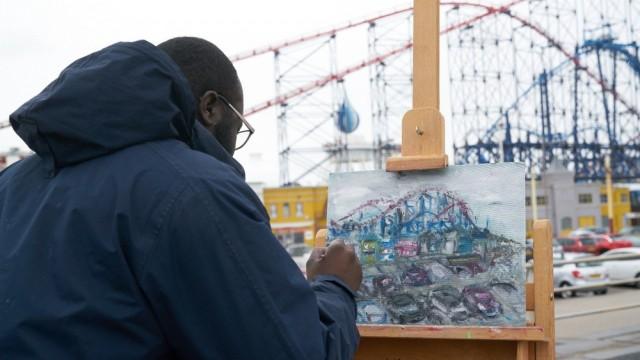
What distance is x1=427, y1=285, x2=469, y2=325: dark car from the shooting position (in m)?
2.46

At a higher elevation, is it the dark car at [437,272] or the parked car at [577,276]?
the dark car at [437,272]

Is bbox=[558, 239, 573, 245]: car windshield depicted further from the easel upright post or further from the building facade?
the easel upright post

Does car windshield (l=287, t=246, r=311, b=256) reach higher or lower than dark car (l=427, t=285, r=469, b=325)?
lower

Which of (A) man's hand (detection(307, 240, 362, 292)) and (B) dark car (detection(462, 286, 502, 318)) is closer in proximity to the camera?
(A) man's hand (detection(307, 240, 362, 292))

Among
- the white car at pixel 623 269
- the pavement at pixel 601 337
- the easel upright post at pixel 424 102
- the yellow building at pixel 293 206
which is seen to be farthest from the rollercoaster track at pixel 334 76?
the easel upright post at pixel 424 102

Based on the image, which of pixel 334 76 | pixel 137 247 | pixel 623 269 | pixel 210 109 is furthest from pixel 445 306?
pixel 334 76

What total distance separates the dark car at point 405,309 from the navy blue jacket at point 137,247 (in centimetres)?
154


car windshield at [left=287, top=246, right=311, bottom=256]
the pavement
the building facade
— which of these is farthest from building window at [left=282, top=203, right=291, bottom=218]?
the pavement

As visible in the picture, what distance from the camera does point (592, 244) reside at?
2578cm

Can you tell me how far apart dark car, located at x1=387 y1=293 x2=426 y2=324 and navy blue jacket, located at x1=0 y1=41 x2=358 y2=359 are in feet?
5.05

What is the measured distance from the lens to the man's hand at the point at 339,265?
1.27 m

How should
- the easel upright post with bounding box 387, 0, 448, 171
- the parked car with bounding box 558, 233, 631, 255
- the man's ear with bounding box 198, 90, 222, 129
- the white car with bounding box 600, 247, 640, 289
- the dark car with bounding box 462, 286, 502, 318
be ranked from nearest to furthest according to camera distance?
the man's ear with bounding box 198, 90, 222, 129 → the dark car with bounding box 462, 286, 502, 318 → the easel upright post with bounding box 387, 0, 448, 171 → the white car with bounding box 600, 247, 640, 289 → the parked car with bounding box 558, 233, 631, 255

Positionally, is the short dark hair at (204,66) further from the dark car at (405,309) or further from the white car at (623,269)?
the white car at (623,269)

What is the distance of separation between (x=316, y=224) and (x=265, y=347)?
105ft
